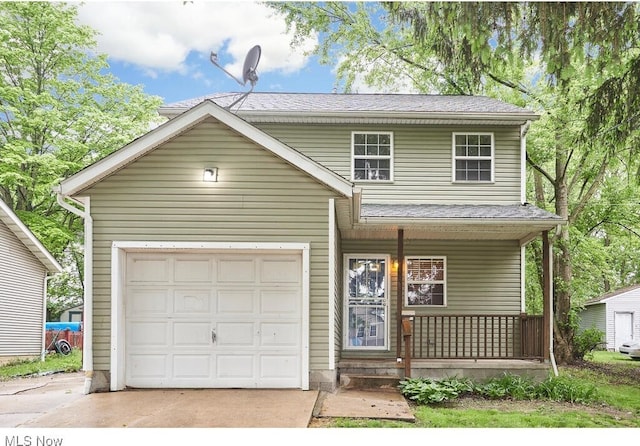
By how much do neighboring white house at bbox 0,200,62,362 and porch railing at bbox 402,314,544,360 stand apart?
10177 millimetres

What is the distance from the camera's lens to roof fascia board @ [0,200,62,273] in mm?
14234

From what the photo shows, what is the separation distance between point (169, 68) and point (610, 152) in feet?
36.4

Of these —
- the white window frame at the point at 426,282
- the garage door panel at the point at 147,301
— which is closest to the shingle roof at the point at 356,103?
the white window frame at the point at 426,282

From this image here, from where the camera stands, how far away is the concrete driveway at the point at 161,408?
20.4 ft

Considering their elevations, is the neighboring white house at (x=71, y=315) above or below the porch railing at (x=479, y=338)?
below

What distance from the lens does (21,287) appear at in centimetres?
1571

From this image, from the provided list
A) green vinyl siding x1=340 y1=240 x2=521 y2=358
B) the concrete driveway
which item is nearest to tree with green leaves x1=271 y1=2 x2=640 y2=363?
green vinyl siding x1=340 y1=240 x2=521 y2=358

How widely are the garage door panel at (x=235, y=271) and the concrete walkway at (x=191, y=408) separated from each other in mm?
1518

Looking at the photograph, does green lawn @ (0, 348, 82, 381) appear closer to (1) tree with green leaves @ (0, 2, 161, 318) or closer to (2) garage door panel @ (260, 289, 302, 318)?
(1) tree with green leaves @ (0, 2, 161, 318)

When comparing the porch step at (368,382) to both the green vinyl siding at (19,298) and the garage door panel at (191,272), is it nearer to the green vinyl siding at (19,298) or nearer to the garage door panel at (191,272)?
the garage door panel at (191,272)

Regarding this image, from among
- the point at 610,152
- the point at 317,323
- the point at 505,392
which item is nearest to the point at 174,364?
the point at 317,323

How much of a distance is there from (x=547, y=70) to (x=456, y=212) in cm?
317

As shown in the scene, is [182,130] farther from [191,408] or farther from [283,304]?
[191,408]
